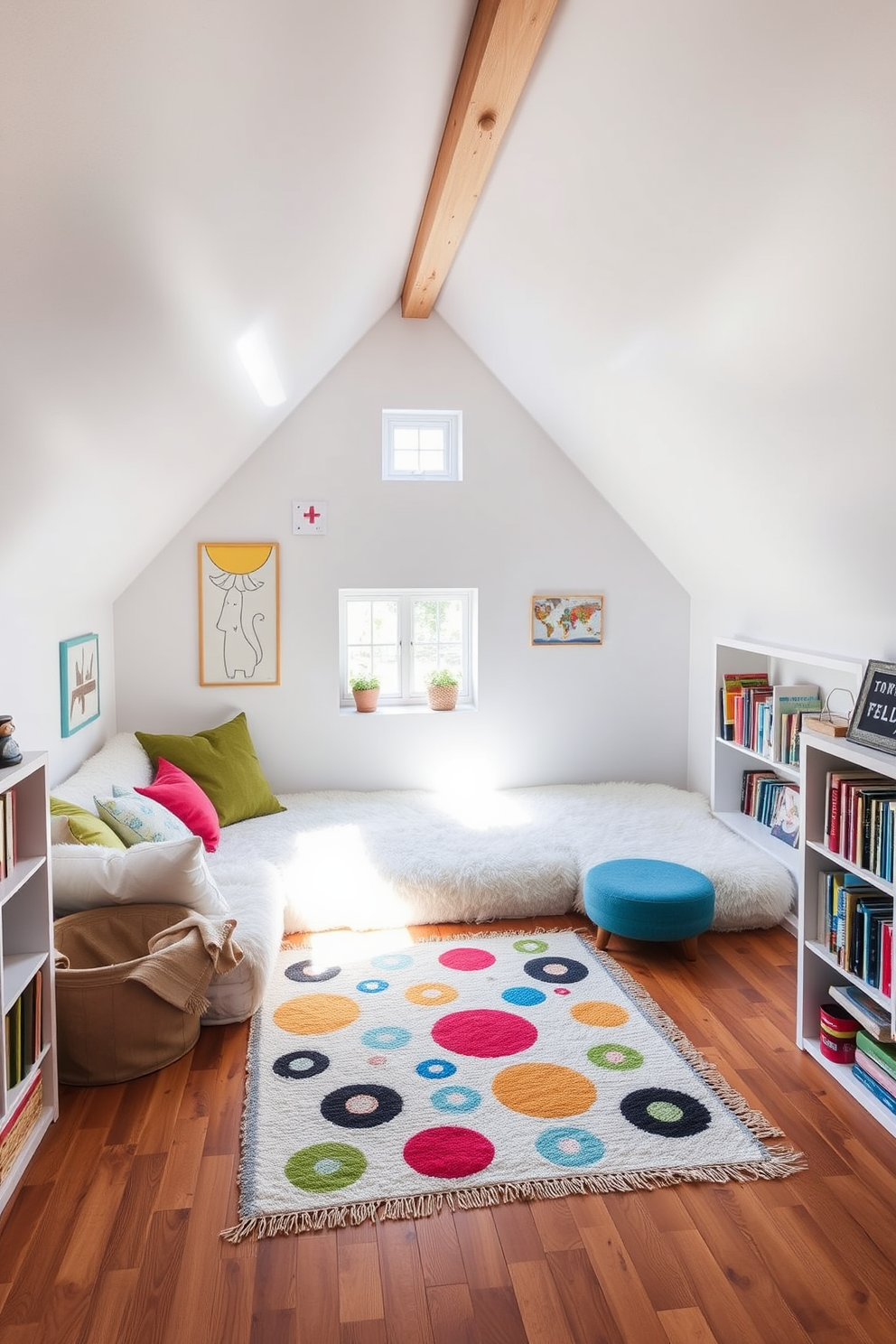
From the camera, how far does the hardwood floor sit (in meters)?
1.92

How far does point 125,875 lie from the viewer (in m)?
3.00

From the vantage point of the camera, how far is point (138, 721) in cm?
501

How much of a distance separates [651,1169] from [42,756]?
1910mm

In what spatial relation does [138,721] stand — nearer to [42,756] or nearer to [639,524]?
[42,756]

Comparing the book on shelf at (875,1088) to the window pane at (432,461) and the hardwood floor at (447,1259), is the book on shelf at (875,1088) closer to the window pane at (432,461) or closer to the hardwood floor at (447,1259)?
the hardwood floor at (447,1259)

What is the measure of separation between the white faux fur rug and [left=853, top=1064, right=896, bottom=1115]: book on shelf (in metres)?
1.15

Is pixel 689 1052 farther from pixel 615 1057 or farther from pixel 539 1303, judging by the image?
pixel 539 1303

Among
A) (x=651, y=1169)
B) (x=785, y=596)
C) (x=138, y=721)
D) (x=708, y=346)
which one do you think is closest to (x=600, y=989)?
(x=651, y=1169)

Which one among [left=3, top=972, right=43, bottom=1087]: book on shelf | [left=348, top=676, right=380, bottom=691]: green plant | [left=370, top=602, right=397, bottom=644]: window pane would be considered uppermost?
[left=370, top=602, right=397, bottom=644]: window pane

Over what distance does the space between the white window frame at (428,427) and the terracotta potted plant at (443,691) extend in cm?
109

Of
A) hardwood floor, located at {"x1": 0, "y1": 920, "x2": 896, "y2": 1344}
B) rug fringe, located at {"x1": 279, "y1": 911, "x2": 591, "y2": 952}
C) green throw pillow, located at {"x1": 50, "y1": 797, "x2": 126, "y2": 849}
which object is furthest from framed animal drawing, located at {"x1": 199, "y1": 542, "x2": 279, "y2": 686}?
hardwood floor, located at {"x1": 0, "y1": 920, "x2": 896, "y2": 1344}

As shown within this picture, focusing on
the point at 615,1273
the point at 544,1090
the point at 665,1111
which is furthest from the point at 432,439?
the point at 615,1273

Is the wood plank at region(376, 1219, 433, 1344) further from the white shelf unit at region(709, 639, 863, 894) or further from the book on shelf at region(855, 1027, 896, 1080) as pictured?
the white shelf unit at region(709, 639, 863, 894)

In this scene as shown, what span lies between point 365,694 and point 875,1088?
10.5 feet
